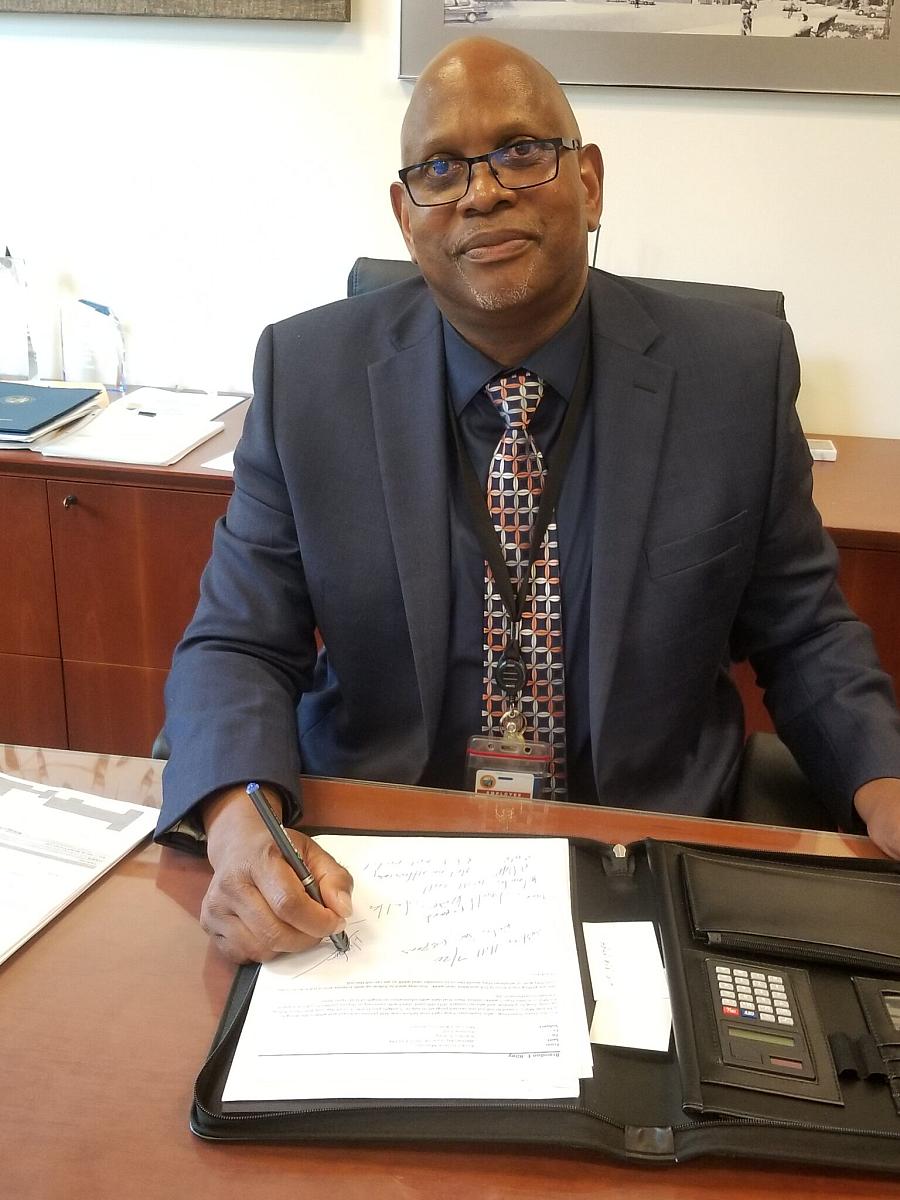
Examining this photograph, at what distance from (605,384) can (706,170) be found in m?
1.30

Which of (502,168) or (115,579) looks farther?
(115,579)

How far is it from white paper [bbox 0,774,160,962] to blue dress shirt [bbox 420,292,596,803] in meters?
0.42

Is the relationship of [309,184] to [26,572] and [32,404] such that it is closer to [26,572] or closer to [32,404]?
[32,404]

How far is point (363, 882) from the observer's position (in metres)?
0.96

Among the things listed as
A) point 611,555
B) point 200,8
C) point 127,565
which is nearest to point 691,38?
point 200,8

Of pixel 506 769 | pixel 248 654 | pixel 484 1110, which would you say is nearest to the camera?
pixel 484 1110

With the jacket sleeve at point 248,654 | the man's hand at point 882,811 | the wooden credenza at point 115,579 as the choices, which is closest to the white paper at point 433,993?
the jacket sleeve at point 248,654

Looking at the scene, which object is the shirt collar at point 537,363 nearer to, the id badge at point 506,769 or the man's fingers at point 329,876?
the id badge at point 506,769

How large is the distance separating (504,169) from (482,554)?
0.48 meters

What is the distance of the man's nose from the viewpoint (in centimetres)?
130

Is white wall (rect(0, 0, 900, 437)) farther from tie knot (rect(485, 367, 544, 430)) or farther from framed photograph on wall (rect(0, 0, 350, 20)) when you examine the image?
tie knot (rect(485, 367, 544, 430))

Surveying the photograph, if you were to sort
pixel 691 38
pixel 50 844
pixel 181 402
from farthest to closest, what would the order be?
pixel 181 402 → pixel 691 38 → pixel 50 844

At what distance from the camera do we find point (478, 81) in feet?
4.26

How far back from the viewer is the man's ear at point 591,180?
1.43 metres
